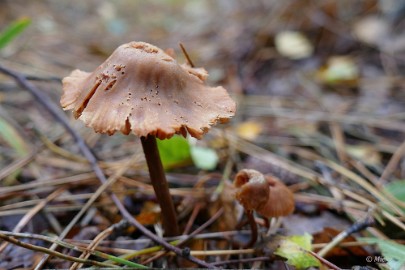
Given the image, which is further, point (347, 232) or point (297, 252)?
point (347, 232)

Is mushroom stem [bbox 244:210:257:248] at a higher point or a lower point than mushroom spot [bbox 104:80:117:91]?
lower

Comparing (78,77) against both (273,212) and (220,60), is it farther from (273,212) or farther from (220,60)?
(220,60)

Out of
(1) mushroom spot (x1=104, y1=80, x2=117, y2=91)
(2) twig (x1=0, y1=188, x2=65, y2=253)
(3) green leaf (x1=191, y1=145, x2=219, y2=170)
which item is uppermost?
(1) mushroom spot (x1=104, y1=80, x2=117, y2=91)

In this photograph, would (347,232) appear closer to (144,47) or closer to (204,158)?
(204,158)

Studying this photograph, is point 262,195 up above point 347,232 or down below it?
above

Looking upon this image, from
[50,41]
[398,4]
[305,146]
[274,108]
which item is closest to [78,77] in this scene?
[305,146]

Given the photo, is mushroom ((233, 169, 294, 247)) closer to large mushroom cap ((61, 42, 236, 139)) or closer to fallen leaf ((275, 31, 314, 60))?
large mushroom cap ((61, 42, 236, 139))

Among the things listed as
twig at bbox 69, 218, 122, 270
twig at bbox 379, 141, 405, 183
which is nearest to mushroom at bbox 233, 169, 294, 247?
twig at bbox 69, 218, 122, 270

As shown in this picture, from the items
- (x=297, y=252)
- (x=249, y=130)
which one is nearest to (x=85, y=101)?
(x=297, y=252)
